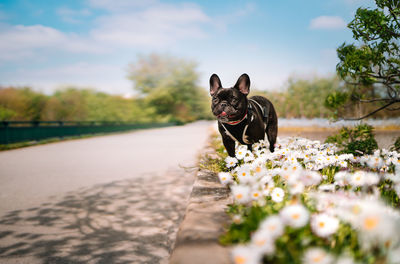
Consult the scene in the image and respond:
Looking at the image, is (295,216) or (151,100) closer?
(295,216)

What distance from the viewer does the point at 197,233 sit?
161cm

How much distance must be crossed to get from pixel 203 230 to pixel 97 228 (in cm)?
227

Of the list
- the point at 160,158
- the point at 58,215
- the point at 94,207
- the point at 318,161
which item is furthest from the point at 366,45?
the point at 160,158

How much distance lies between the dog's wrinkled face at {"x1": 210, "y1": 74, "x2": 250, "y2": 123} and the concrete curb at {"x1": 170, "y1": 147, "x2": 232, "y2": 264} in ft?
2.95

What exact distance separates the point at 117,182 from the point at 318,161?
4.42 m

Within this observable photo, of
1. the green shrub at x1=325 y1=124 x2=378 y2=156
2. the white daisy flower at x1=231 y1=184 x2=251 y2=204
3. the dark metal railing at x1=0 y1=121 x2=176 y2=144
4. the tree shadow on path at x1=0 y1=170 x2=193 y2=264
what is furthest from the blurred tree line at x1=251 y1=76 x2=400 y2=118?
the white daisy flower at x1=231 y1=184 x2=251 y2=204

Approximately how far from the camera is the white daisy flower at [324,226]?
117cm

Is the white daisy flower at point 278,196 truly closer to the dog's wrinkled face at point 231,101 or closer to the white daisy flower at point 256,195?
the white daisy flower at point 256,195

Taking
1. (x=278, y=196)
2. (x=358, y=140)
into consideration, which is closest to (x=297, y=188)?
(x=278, y=196)

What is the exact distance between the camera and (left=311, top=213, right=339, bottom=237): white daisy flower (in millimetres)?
1172

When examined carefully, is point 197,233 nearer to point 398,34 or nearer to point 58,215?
point 58,215

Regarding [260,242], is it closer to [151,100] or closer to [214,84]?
[214,84]

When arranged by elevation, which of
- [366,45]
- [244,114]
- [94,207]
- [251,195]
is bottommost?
[94,207]

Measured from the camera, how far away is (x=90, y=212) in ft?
12.4
